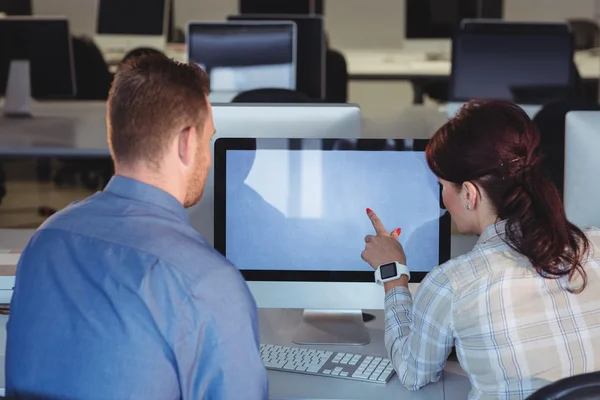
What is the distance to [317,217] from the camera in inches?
74.3

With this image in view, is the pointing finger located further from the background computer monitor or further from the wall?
the wall

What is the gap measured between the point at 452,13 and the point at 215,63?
3.07m

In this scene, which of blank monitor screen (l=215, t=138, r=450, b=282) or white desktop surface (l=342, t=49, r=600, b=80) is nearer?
blank monitor screen (l=215, t=138, r=450, b=282)

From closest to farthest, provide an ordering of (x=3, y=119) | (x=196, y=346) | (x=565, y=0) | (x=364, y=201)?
(x=196, y=346) → (x=364, y=201) → (x=3, y=119) → (x=565, y=0)

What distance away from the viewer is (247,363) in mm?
1190

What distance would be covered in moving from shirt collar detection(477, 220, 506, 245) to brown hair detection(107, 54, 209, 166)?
51 cm

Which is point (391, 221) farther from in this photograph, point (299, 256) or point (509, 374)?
point (509, 374)

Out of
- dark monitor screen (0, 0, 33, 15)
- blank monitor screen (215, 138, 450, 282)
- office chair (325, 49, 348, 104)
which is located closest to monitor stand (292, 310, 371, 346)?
blank monitor screen (215, 138, 450, 282)

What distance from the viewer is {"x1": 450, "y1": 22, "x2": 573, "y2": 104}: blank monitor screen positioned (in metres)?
4.18

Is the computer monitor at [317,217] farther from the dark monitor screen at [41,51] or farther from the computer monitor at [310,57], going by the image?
the dark monitor screen at [41,51]

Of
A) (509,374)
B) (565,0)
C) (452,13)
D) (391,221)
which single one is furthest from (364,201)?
(565,0)

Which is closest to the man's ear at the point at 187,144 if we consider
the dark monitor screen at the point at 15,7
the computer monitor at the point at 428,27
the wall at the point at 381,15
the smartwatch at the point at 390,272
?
the smartwatch at the point at 390,272

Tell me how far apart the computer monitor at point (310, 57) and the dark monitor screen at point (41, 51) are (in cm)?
116

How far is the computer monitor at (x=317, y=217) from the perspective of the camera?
1.87 m
